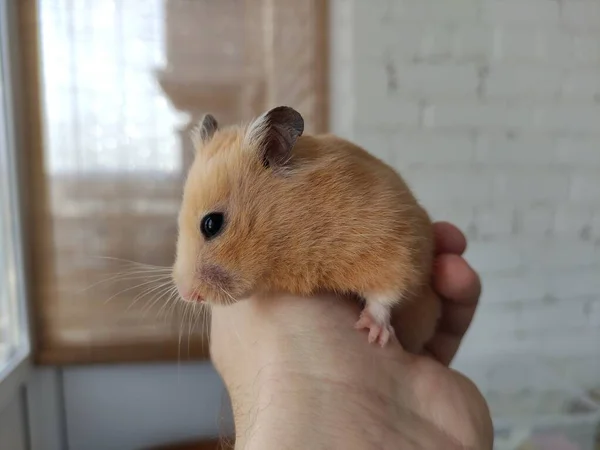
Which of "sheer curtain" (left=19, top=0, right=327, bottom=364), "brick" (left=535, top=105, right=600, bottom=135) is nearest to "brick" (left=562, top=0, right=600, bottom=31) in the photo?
"brick" (left=535, top=105, right=600, bottom=135)

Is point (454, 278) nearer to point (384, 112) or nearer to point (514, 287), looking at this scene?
point (384, 112)

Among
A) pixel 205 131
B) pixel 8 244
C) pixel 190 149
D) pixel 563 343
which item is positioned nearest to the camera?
pixel 205 131

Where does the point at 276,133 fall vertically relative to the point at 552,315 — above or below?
above

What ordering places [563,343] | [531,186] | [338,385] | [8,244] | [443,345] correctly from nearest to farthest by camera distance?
[338,385], [443,345], [8,244], [531,186], [563,343]

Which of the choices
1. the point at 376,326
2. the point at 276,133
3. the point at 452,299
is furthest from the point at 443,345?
the point at 276,133

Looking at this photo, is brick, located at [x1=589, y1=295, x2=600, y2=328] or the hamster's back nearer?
the hamster's back

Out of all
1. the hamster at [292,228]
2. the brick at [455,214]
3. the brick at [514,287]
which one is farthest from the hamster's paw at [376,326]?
the brick at [514,287]

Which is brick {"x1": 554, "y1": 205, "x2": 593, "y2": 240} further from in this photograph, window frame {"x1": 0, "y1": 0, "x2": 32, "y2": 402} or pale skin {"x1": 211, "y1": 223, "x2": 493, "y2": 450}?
window frame {"x1": 0, "y1": 0, "x2": 32, "y2": 402}
